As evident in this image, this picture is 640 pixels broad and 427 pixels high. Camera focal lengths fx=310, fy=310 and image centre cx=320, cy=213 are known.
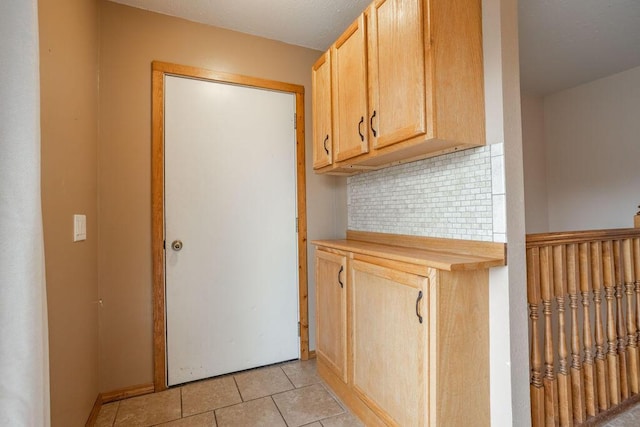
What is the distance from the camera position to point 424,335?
1.26 meters

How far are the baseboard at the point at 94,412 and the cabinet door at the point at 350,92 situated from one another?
6.54ft

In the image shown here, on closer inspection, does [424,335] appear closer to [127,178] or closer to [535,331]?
[535,331]

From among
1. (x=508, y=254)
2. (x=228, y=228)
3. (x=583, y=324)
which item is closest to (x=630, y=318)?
(x=583, y=324)

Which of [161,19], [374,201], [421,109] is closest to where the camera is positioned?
[421,109]

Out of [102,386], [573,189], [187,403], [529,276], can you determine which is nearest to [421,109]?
[529,276]

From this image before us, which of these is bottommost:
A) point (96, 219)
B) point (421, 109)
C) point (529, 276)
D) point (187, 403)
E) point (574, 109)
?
point (187, 403)

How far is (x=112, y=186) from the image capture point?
6.34 feet

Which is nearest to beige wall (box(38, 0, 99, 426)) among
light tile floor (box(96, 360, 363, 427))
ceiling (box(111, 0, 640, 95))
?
light tile floor (box(96, 360, 363, 427))

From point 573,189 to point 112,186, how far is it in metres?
4.38

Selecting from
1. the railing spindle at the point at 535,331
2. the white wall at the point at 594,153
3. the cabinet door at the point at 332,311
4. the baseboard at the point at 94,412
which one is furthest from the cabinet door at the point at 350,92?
the white wall at the point at 594,153

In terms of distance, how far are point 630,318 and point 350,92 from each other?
6.60ft

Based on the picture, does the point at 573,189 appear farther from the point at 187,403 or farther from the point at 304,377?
the point at 187,403

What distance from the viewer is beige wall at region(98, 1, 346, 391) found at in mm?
1917

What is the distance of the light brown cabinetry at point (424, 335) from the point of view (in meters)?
1.22
